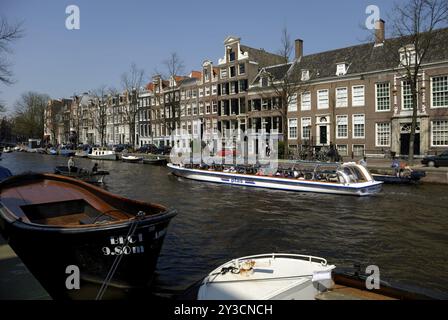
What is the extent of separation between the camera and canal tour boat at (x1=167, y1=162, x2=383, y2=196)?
70.4 feet

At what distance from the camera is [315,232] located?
521 inches

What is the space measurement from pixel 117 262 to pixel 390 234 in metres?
9.53

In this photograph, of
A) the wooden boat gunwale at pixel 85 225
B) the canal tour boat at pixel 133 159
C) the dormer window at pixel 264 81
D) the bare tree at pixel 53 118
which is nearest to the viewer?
the wooden boat gunwale at pixel 85 225

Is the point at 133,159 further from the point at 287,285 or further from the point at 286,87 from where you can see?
the point at 287,285

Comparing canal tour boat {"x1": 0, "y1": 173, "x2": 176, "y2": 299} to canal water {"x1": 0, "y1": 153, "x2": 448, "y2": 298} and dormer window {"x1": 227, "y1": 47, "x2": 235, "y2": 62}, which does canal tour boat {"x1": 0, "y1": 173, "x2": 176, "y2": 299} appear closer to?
canal water {"x1": 0, "y1": 153, "x2": 448, "y2": 298}

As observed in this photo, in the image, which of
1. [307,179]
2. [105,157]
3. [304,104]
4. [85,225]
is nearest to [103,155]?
[105,157]

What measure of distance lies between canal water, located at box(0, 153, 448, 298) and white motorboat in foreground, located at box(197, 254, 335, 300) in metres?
1.28

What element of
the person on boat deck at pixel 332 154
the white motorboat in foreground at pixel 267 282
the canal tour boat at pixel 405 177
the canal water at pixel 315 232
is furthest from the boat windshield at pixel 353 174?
the white motorboat in foreground at pixel 267 282

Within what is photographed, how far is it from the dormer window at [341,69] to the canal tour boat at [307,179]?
1934 cm

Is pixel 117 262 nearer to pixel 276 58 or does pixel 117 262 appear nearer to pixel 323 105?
pixel 323 105

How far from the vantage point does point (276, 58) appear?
189ft

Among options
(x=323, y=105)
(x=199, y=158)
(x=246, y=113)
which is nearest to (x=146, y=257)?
(x=199, y=158)

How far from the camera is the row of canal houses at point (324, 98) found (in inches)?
1382

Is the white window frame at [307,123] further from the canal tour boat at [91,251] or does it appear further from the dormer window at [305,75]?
the canal tour boat at [91,251]
